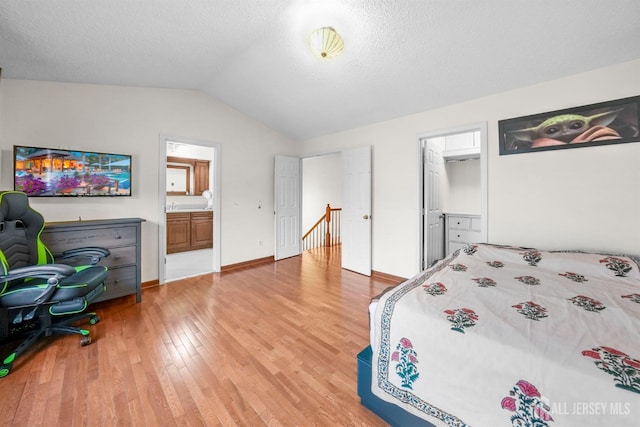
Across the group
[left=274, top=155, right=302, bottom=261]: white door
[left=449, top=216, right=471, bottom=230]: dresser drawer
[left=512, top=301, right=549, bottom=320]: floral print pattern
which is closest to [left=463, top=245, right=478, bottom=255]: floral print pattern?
[left=512, top=301, right=549, bottom=320]: floral print pattern

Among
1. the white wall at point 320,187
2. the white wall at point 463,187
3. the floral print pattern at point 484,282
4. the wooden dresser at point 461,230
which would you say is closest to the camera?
the floral print pattern at point 484,282

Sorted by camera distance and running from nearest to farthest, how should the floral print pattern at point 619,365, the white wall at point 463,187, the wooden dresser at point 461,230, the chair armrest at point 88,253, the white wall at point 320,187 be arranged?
the floral print pattern at point 619,365 → the chair armrest at point 88,253 → the wooden dresser at point 461,230 → the white wall at point 463,187 → the white wall at point 320,187

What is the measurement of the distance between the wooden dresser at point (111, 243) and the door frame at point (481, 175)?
3.61 metres

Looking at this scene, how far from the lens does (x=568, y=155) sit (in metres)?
2.40

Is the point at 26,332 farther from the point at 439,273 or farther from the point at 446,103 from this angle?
the point at 446,103

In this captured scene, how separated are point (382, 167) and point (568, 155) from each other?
2027 millimetres

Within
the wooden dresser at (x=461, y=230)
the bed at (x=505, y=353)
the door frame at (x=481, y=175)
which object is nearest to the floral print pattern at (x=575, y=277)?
the bed at (x=505, y=353)

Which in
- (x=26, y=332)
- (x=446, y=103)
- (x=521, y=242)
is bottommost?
(x=26, y=332)

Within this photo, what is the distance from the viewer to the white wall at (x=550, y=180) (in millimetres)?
2176

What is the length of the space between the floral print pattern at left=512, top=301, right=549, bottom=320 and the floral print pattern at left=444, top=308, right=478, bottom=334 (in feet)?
0.90

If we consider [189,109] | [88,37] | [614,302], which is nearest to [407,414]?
[614,302]

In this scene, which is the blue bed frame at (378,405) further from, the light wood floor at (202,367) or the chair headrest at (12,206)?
the chair headrest at (12,206)

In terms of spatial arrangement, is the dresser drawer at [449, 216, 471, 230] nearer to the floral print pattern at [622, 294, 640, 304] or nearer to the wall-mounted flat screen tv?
the floral print pattern at [622, 294, 640, 304]

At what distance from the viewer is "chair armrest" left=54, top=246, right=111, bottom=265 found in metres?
2.46
